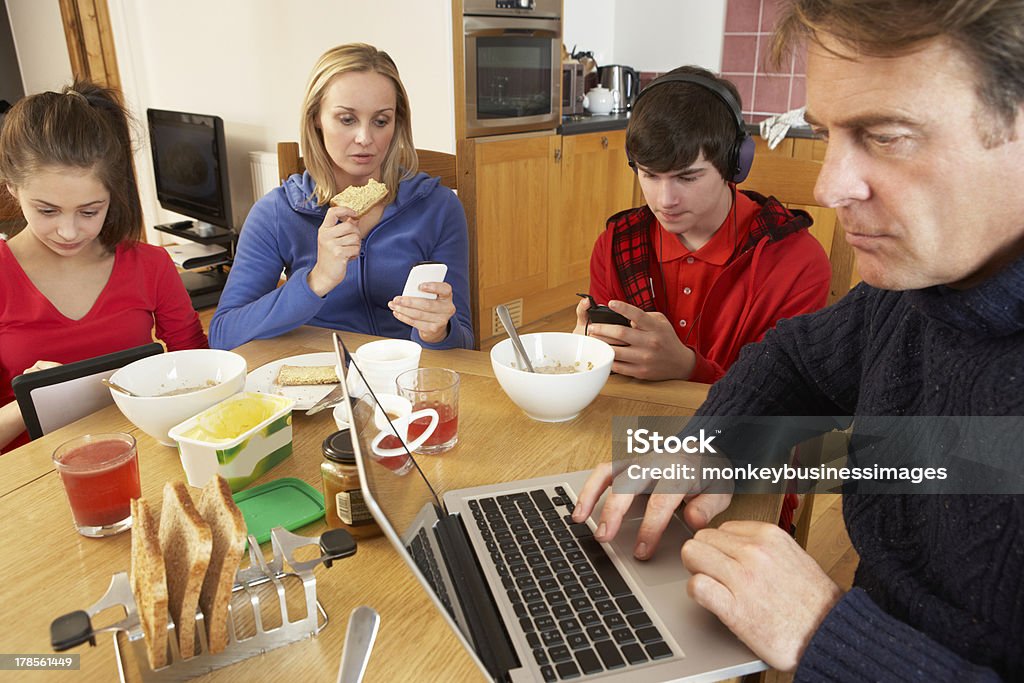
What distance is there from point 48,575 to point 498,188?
115 inches

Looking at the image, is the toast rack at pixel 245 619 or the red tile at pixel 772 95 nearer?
the toast rack at pixel 245 619

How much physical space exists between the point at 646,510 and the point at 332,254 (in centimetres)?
94

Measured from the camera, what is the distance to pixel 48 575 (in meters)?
0.80

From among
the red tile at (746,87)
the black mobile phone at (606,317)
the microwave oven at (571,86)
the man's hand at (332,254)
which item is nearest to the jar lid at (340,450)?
the black mobile phone at (606,317)

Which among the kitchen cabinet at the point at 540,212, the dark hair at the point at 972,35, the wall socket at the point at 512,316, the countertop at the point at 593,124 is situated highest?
the dark hair at the point at 972,35

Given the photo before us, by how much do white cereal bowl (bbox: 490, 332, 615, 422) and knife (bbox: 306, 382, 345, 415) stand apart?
0.81 feet

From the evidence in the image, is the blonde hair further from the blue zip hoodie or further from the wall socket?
the wall socket

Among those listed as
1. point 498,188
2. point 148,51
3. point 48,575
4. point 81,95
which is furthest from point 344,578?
point 148,51

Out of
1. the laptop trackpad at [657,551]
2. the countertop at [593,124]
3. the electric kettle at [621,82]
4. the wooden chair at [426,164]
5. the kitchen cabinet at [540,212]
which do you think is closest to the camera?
the laptop trackpad at [657,551]

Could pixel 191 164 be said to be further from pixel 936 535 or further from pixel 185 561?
pixel 936 535

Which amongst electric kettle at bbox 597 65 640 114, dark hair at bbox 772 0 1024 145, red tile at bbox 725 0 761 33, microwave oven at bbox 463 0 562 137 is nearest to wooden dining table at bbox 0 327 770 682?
dark hair at bbox 772 0 1024 145

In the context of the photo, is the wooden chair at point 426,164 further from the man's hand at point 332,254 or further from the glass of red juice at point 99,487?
the glass of red juice at point 99,487

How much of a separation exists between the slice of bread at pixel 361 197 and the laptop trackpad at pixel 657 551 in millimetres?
1031

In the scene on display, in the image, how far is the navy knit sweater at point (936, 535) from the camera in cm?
66
